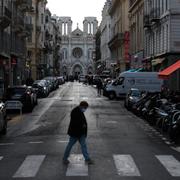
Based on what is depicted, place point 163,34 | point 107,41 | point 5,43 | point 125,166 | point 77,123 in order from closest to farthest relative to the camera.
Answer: point 125,166 → point 77,123 → point 163,34 → point 5,43 → point 107,41

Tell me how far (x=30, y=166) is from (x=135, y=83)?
33.1 metres

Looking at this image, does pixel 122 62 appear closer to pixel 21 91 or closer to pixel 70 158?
pixel 21 91

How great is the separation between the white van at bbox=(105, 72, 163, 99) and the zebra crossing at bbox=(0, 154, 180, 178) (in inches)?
1186

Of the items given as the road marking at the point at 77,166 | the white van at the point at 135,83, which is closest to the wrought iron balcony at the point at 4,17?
the white van at the point at 135,83

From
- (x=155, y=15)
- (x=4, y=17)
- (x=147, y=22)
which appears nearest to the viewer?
(x=4, y=17)

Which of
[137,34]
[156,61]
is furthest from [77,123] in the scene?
[137,34]

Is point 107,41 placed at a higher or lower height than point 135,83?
higher

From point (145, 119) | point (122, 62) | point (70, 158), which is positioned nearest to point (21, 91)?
point (145, 119)

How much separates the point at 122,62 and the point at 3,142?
224 feet

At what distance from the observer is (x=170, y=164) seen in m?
13.6

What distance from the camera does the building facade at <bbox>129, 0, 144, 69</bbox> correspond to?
64.6m

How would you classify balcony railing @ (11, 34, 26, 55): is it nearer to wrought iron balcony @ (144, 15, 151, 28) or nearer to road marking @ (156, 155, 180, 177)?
wrought iron balcony @ (144, 15, 151, 28)

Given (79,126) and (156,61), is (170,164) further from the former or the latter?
(156,61)

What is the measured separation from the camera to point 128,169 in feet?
42.2
